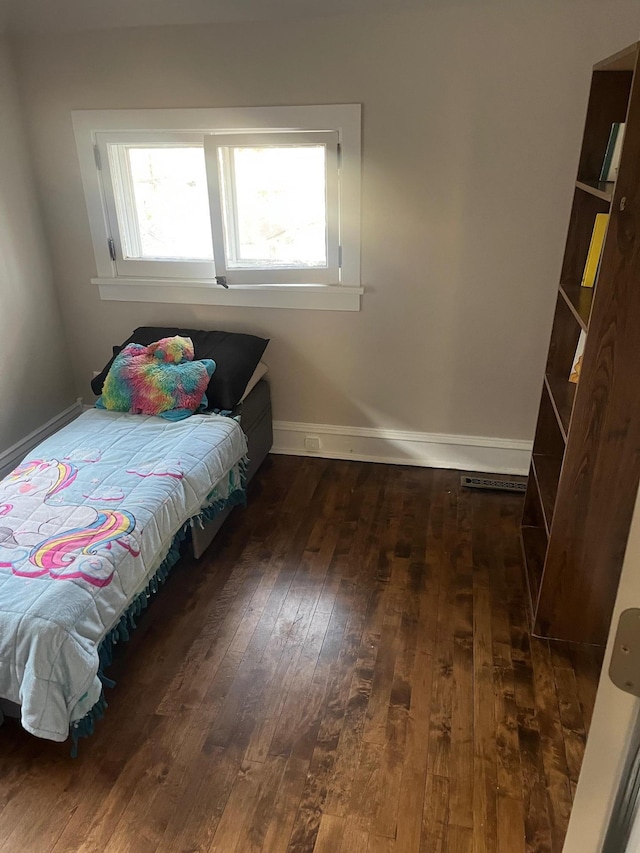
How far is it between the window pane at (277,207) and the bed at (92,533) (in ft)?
2.50

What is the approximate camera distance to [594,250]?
209cm

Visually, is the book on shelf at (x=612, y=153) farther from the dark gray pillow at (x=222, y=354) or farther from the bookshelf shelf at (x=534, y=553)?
the dark gray pillow at (x=222, y=354)

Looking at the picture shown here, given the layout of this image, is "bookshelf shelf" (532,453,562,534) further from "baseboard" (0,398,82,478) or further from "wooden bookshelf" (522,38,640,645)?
"baseboard" (0,398,82,478)

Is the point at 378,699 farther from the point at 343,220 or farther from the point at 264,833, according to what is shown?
the point at 343,220

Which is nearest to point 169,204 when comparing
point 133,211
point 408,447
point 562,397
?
point 133,211

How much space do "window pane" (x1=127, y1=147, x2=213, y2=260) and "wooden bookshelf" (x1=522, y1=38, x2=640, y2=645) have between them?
5.74 ft

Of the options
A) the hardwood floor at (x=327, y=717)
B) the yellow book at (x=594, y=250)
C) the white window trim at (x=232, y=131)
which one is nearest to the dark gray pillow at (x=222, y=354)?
the white window trim at (x=232, y=131)

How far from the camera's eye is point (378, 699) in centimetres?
190

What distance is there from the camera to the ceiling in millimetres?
2467

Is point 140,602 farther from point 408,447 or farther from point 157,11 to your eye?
point 157,11

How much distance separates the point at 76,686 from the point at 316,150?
2.37 metres

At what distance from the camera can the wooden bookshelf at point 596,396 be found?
5.27ft

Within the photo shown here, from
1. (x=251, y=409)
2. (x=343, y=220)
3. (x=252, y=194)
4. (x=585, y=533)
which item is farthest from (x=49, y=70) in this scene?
(x=585, y=533)

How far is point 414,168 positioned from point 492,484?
1.54 metres
